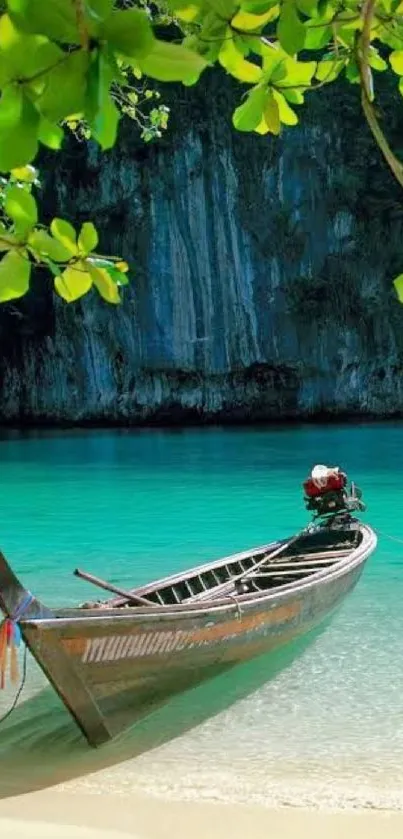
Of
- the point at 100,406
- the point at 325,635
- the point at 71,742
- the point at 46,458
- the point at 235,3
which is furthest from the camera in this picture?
the point at 100,406

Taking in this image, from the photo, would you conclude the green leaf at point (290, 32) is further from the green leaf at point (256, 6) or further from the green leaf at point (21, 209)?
the green leaf at point (21, 209)

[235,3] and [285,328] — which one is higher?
[285,328]

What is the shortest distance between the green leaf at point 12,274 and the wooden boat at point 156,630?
286 centimetres

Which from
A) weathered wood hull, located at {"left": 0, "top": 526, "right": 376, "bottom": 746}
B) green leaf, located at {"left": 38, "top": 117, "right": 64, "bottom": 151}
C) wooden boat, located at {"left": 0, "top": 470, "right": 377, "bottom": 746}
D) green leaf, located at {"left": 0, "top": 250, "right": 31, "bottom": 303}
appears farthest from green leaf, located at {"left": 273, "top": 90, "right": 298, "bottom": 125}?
weathered wood hull, located at {"left": 0, "top": 526, "right": 376, "bottom": 746}

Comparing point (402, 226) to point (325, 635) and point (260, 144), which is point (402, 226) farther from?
point (325, 635)

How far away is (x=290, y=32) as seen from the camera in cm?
97

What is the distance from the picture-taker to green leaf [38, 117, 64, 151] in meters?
0.88

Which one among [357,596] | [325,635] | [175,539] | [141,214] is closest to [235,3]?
[325,635]

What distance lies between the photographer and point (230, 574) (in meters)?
6.89

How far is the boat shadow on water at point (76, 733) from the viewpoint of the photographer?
3979 mm

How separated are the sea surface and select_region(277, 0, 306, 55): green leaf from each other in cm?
328

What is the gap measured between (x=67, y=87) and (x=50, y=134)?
0.17m

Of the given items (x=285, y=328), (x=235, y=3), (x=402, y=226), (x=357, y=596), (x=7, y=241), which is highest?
(x=402, y=226)

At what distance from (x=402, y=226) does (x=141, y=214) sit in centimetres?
837
